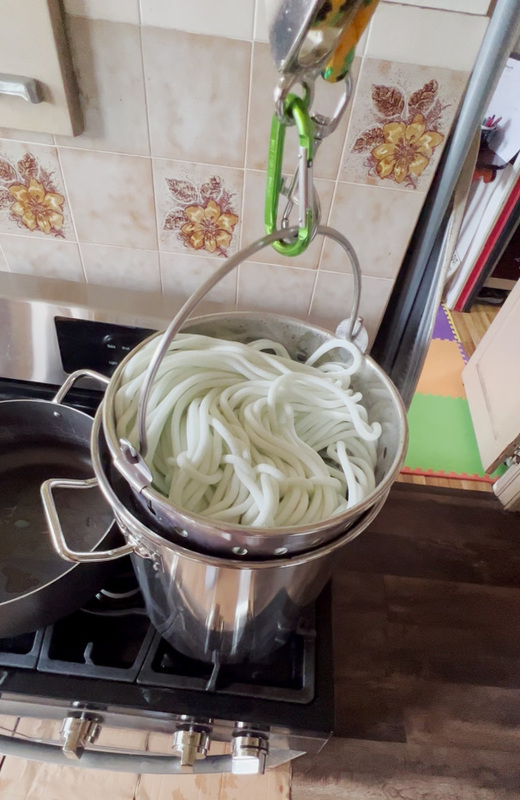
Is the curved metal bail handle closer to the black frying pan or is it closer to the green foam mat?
the black frying pan

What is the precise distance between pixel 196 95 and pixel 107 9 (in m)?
0.11

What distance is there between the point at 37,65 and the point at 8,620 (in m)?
0.58

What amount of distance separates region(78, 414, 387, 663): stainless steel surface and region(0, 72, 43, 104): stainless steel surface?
36 centimetres

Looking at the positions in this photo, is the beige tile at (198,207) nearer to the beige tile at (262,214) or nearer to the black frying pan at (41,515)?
the beige tile at (262,214)

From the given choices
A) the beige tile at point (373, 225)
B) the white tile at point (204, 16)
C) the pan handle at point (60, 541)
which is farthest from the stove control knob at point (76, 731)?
the white tile at point (204, 16)

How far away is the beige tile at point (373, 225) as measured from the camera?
602 mm

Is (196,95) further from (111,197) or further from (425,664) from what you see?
(425,664)

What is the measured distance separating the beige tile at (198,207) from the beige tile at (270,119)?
0.14 feet

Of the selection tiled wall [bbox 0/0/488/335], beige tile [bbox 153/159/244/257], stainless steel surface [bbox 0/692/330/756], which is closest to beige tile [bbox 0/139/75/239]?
tiled wall [bbox 0/0/488/335]

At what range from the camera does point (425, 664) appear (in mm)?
839

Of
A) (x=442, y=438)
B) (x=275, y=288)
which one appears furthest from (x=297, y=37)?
(x=442, y=438)

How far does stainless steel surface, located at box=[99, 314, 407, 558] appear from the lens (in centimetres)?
38

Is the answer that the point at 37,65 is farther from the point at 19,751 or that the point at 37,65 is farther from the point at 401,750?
the point at 401,750

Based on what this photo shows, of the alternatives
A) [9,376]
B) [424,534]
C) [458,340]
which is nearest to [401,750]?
[424,534]
